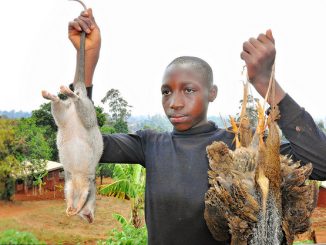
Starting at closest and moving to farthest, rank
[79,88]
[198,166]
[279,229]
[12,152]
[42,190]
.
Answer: [279,229], [79,88], [198,166], [12,152], [42,190]

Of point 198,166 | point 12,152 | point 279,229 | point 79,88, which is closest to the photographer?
point 279,229

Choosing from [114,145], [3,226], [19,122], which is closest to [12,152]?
[19,122]

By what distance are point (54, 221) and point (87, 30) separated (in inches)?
667

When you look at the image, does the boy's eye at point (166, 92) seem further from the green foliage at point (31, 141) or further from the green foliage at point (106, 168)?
the green foliage at point (31, 141)

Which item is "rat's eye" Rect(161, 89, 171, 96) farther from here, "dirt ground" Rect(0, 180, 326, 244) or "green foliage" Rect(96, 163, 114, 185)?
"dirt ground" Rect(0, 180, 326, 244)

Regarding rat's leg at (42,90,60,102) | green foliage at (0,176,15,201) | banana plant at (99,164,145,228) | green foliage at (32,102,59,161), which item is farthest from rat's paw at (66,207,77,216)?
green foliage at (0,176,15,201)

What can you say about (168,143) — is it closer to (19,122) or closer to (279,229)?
(279,229)

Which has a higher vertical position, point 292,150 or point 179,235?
point 292,150

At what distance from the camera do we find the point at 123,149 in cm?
163

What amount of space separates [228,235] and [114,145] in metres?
0.55

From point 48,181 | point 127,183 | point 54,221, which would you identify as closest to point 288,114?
point 127,183

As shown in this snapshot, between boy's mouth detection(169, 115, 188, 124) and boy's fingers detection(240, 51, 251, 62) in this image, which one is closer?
boy's fingers detection(240, 51, 251, 62)

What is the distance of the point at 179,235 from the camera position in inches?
59.6

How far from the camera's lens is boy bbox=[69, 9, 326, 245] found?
4.30 ft
